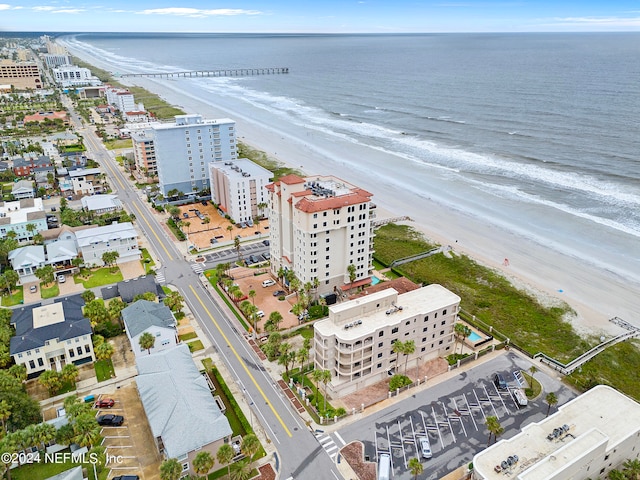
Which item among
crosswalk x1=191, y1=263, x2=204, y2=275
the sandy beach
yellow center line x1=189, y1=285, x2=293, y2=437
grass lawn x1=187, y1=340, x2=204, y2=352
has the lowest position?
yellow center line x1=189, y1=285, x2=293, y2=437

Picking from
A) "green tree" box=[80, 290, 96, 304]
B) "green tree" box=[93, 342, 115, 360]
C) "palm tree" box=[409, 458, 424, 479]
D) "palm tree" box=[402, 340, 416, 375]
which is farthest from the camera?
"green tree" box=[80, 290, 96, 304]

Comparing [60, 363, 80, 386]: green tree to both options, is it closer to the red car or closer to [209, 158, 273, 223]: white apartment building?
the red car

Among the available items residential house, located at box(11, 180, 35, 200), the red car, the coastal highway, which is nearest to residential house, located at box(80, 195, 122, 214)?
the coastal highway

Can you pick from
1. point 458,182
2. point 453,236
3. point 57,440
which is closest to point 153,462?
point 57,440

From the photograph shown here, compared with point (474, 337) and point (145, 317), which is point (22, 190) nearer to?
point (145, 317)

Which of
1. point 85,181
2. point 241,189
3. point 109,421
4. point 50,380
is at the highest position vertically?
point 241,189

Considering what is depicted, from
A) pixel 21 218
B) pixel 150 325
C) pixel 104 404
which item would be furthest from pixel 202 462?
pixel 21 218

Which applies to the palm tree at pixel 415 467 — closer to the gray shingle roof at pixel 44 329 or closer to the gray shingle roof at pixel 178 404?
the gray shingle roof at pixel 178 404
